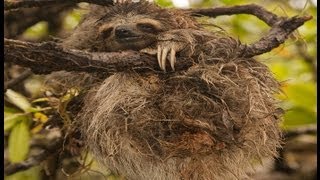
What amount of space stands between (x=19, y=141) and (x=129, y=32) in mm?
555

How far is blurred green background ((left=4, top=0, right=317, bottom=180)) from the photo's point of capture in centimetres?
150

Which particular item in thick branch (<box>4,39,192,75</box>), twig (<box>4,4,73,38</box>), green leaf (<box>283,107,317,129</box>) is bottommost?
green leaf (<box>283,107,317,129</box>)

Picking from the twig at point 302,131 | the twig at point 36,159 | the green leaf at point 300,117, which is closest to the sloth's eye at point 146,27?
the twig at point 36,159

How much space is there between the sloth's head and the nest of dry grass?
7cm

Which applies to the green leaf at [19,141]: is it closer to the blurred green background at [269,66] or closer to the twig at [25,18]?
the blurred green background at [269,66]

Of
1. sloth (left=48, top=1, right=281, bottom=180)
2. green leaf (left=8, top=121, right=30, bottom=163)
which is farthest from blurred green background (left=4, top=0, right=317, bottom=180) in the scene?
sloth (left=48, top=1, right=281, bottom=180)

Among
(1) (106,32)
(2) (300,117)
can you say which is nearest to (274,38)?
(1) (106,32)

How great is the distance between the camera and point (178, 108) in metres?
1.09

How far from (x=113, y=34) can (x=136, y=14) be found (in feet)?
0.23

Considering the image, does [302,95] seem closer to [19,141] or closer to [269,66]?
[269,66]

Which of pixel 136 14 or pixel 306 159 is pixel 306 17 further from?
pixel 306 159

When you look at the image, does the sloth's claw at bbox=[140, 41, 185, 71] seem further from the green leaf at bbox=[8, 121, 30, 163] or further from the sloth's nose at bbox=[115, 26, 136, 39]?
the green leaf at bbox=[8, 121, 30, 163]

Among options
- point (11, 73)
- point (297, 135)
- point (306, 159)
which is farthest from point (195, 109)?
point (306, 159)

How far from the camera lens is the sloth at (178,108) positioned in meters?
1.07
